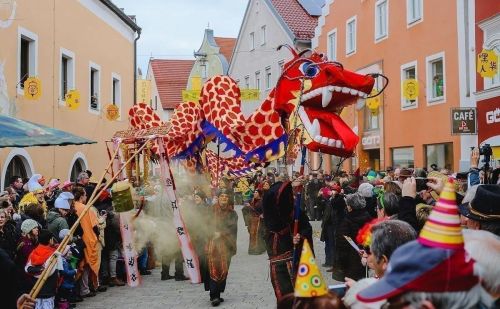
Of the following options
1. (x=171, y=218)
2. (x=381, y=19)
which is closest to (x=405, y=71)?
(x=381, y=19)

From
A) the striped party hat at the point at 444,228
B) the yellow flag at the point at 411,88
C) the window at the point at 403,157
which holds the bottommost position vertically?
the striped party hat at the point at 444,228

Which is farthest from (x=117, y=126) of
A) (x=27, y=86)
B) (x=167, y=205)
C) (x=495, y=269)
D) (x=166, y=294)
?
(x=495, y=269)

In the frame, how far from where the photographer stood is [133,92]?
24.5 meters

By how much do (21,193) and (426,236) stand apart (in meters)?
11.0

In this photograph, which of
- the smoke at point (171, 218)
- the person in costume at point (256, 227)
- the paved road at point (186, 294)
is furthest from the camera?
the person in costume at point (256, 227)

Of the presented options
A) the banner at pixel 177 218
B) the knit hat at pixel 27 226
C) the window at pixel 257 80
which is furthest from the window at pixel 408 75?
the knit hat at pixel 27 226

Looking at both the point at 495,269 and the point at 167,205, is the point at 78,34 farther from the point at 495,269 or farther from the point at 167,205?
the point at 495,269

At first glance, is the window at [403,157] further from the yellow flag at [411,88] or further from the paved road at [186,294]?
the paved road at [186,294]

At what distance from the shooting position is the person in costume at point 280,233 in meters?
6.03

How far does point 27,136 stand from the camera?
264 inches

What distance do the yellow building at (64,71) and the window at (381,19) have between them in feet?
31.1

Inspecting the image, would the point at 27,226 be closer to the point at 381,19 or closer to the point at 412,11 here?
the point at 412,11

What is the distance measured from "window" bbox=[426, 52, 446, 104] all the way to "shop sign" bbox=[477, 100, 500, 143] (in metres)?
2.11

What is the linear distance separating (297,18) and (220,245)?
2219cm
